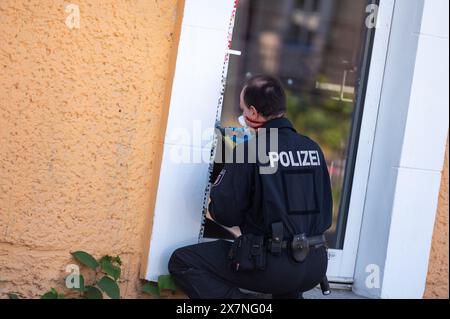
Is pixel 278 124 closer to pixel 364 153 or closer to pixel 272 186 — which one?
pixel 272 186

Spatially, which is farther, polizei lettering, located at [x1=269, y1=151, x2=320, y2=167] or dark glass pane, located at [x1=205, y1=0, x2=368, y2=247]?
dark glass pane, located at [x1=205, y1=0, x2=368, y2=247]

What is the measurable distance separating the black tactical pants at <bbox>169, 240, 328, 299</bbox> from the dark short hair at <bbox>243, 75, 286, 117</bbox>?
0.69m

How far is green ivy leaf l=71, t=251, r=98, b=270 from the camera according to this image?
11.2 feet

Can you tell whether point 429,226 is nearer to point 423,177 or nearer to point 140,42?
point 423,177

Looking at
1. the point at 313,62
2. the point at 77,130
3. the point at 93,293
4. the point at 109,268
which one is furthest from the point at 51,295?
the point at 313,62

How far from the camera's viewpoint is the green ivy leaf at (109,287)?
3.45m

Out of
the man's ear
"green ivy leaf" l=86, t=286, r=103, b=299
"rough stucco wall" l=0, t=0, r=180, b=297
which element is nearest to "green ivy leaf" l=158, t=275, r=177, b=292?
"rough stucco wall" l=0, t=0, r=180, b=297

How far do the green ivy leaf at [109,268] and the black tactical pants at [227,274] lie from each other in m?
0.27

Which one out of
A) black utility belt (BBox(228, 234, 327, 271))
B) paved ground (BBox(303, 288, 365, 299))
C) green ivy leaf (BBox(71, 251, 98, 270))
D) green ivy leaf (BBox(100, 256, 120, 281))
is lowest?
paved ground (BBox(303, 288, 365, 299))

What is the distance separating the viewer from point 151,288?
11.9 ft

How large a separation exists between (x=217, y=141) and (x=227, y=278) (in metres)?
0.75

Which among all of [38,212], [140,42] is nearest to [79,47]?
[140,42]

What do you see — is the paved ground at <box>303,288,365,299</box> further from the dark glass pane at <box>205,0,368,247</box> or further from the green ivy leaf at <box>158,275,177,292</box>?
the green ivy leaf at <box>158,275,177,292</box>

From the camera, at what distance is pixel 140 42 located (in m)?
3.48
